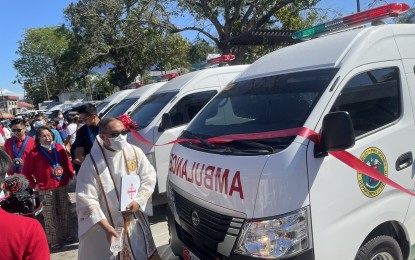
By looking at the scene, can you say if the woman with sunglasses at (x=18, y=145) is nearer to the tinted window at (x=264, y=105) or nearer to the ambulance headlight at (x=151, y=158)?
the ambulance headlight at (x=151, y=158)

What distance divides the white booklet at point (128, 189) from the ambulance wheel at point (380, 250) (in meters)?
1.68

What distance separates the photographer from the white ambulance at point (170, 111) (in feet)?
17.2

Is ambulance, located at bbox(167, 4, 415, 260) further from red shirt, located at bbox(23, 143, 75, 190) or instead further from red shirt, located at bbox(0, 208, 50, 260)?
red shirt, located at bbox(23, 143, 75, 190)

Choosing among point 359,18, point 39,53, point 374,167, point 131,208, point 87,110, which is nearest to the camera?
point 374,167

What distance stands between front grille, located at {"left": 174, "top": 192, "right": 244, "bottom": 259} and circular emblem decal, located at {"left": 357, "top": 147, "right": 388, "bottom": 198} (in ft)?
2.85

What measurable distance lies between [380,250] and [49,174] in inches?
157

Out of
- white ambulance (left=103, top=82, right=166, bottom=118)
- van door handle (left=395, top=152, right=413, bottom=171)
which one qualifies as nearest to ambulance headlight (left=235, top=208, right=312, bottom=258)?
van door handle (left=395, top=152, right=413, bottom=171)

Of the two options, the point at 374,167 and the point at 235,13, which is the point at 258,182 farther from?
the point at 235,13

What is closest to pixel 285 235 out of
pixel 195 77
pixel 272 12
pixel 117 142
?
pixel 117 142

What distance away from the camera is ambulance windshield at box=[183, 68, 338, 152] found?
8.02 ft

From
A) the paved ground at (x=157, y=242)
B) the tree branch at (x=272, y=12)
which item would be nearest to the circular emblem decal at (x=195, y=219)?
the paved ground at (x=157, y=242)

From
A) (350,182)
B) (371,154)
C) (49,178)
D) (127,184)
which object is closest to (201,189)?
(127,184)

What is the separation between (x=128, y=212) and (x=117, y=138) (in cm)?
60

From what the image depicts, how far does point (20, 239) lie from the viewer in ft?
4.69
